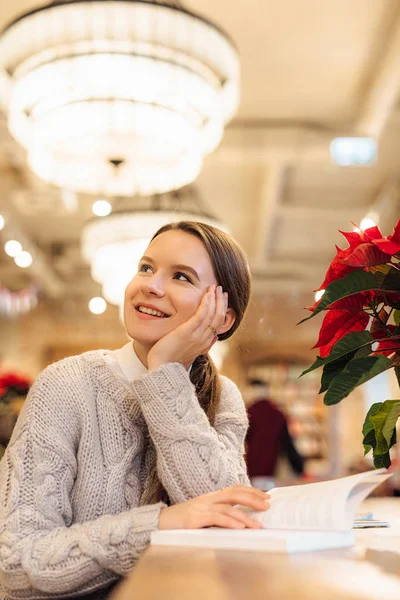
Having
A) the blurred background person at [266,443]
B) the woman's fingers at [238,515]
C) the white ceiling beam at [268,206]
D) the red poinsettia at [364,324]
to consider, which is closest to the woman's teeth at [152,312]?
the red poinsettia at [364,324]

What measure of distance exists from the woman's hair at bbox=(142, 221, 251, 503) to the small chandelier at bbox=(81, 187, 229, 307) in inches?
121

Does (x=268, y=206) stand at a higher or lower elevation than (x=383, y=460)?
higher

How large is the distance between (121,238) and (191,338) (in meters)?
3.77

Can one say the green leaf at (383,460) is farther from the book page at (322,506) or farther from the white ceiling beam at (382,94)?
the white ceiling beam at (382,94)

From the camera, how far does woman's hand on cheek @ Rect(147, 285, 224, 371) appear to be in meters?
1.39

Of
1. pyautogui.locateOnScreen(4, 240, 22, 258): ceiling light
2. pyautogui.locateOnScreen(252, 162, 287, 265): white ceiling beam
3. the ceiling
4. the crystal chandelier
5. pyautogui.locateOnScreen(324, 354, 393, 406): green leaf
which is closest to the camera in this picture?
pyautogui.locateOnScreen(324, 354, 393, 406): green leaf

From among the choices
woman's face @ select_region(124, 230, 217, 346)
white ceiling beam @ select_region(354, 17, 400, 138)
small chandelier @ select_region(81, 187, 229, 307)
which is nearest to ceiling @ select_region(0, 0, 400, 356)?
white ceiling beam @ select_region(354, 17, 400, 138)

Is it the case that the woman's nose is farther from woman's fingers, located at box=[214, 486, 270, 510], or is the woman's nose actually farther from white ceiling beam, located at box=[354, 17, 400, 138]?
white ceiling beam, located at box=[354, 17, 400, 138]

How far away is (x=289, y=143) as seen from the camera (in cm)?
625

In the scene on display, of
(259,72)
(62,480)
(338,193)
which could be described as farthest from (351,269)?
(338,193)

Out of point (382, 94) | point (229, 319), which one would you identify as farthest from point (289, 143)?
point (229, 319)

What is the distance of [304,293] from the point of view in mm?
11859

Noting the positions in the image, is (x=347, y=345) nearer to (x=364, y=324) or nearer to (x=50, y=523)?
(x=364, y=324)

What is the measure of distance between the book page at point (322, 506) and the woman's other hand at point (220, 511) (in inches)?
0.7
